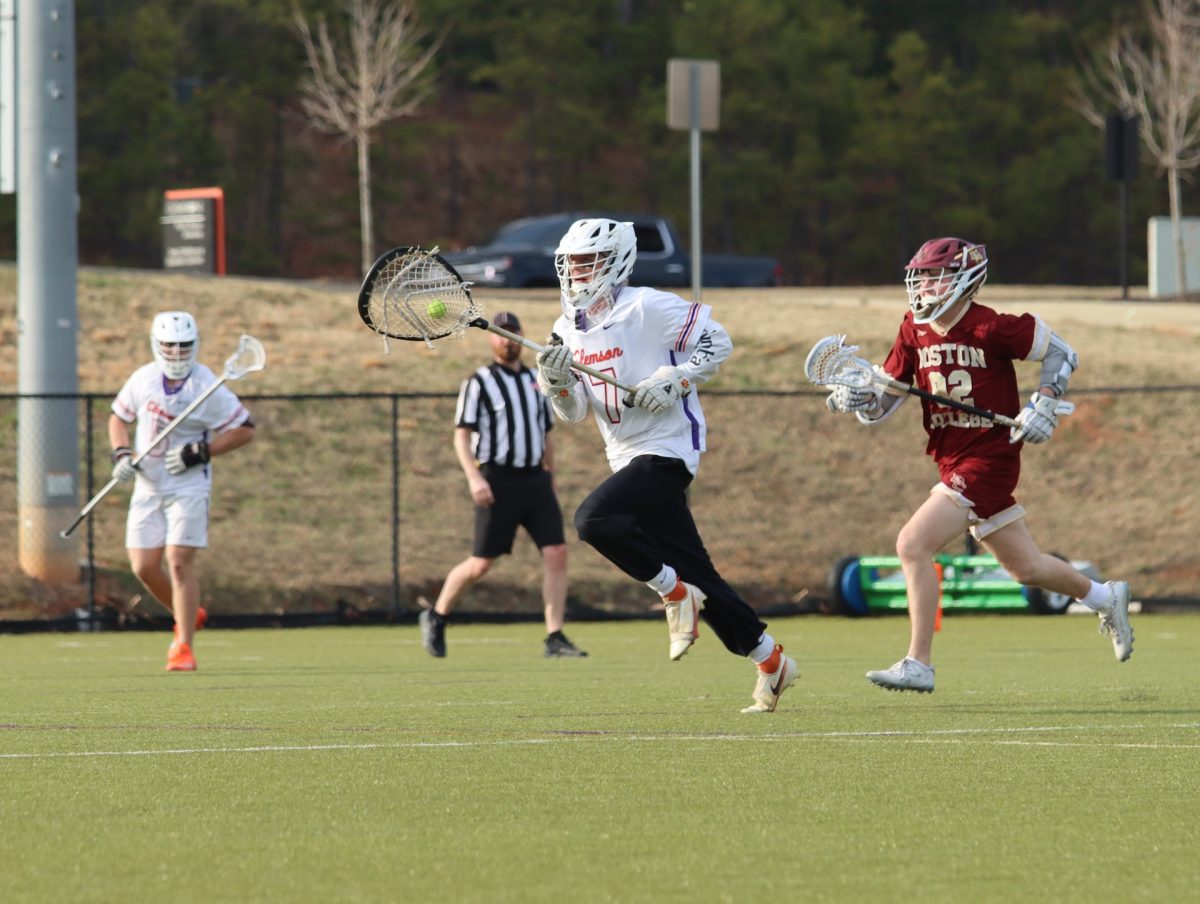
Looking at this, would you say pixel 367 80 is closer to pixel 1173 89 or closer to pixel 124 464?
pixel 1173 89

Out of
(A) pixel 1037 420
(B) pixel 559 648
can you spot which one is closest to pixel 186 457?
(B) pixel 559 648

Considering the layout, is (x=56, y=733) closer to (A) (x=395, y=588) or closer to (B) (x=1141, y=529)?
(A) (x=395, y=588)

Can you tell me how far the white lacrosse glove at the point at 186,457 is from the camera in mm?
11133

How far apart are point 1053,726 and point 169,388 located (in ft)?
18.9

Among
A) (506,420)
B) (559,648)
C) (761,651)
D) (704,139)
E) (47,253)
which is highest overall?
(704,139)

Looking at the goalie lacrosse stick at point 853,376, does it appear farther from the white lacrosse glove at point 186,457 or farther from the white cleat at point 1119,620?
the white lacrosse glove at point 186,457

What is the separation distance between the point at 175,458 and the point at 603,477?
10.7 metres

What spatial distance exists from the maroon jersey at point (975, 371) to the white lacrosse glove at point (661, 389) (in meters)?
1.19

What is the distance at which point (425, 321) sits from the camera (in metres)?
8.12

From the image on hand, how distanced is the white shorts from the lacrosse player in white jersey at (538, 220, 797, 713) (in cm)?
370

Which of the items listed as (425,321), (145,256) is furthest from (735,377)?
(145,256)

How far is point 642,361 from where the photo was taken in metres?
8.12

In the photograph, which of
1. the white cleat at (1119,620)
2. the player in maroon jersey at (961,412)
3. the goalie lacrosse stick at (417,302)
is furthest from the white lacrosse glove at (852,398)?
the white cleat at (1119,620)

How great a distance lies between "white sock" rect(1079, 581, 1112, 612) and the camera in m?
8.97
